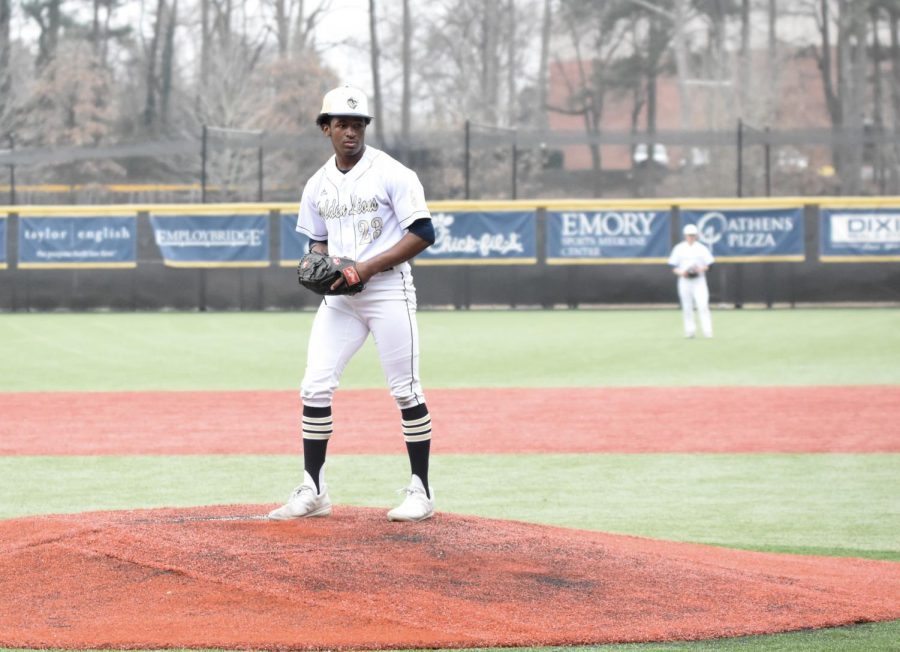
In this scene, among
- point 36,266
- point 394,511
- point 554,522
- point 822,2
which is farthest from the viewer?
point 822,2

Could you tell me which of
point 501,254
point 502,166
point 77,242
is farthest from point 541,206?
point 77,242

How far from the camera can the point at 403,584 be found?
4.79 m

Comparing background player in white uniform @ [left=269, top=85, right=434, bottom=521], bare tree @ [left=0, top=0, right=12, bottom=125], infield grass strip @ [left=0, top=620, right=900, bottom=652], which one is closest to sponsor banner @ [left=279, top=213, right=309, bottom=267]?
bare tree @ [left=0, top=0, right=12, bottom=125]

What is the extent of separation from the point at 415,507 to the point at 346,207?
1.36m

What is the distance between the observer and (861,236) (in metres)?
27.5

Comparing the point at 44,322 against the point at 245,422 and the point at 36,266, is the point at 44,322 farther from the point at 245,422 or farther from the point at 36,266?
the point at 245,422

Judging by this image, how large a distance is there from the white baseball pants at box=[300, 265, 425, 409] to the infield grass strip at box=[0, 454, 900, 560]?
159 centimetres

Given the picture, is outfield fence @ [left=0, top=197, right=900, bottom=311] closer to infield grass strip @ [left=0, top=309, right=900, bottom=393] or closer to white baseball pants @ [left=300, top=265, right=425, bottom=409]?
infield grass strip @ [left=0, top=309, right=900, bottom=393]

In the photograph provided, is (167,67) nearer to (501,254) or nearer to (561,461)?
(501,254)

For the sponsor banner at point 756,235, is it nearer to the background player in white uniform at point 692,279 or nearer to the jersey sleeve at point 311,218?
the background player in white uniform at point 692,279

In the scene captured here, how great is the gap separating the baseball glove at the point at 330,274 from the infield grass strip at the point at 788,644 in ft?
6.32

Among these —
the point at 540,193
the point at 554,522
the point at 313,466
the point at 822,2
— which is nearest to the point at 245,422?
the point at 554,522

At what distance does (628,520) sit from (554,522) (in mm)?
410

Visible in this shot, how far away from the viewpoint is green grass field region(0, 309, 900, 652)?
7121mm
